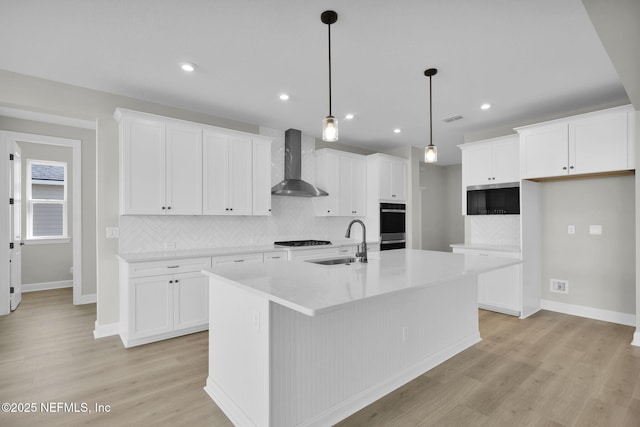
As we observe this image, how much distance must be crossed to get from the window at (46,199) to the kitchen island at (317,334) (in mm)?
5166

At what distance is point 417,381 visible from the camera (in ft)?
8.17

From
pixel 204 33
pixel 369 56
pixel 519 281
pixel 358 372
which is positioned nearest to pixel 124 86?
pixel 204 33

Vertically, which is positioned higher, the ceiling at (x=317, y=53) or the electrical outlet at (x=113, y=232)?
the ceiling at (x=317, y=53)

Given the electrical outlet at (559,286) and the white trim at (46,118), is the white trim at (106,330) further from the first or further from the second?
the electrical outlet at (559,286)

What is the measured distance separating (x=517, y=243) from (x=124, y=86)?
534 cm

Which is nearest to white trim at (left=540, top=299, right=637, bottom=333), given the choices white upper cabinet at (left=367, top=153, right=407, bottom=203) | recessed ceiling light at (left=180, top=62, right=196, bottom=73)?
white upper cabinet at (left=367, top=153, right=407, bottom=203)

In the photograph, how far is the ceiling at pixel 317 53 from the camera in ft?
6.91

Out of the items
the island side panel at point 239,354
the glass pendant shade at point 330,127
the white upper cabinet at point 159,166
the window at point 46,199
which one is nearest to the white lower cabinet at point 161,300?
the white upper cabinet at point 159,166

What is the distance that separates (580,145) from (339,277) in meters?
3.53

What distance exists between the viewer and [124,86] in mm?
3281

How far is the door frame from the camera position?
407cm

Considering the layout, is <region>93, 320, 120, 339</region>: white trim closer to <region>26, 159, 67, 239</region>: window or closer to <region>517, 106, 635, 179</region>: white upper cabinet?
<region>26, 159, 67, 239</region>: window

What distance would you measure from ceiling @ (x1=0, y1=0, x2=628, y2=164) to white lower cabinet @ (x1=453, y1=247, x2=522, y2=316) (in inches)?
77.4

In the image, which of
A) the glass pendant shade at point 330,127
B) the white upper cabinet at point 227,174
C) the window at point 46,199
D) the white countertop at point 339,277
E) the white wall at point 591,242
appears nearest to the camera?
the white countertop at point 339,277
